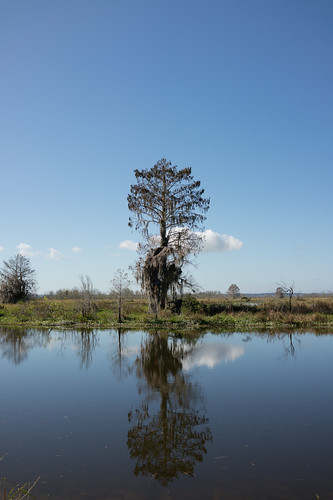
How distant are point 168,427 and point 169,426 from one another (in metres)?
0.06

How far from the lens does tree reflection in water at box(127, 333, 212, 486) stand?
6.09 metres

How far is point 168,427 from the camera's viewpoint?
301 inches

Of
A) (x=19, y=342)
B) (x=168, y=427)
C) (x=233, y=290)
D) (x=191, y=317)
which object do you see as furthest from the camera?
(x=233, y=290)

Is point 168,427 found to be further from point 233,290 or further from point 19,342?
point 233,290

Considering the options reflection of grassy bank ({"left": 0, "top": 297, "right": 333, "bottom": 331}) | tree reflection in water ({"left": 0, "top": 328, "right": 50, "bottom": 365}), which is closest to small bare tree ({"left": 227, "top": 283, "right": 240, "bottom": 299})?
reflection of grassy bank ({"left": 0, "top": 297, "right": 333, "bottom": 331})

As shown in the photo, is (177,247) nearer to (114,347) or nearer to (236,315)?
(236,315)

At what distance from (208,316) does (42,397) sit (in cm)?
2237

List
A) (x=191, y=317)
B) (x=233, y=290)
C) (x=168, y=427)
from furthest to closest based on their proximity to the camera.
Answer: (x=233, y=290) → (x=191, y=317) → (x=168, y=427)

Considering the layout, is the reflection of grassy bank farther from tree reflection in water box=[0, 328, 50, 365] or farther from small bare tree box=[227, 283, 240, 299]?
small bare tree box=[227, 283, 240, 299]

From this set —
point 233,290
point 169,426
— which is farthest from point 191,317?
point 233,290

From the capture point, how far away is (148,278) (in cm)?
3203

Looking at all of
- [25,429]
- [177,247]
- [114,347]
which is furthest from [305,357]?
[177,247]

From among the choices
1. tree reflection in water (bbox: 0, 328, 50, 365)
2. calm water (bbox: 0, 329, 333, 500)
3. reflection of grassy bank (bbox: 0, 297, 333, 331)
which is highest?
reflection of grassy bank (bbox: 0, 297, 333, 331)

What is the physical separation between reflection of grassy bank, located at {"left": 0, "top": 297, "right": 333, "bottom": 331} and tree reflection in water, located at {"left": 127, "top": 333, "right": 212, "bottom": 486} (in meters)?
15.8
